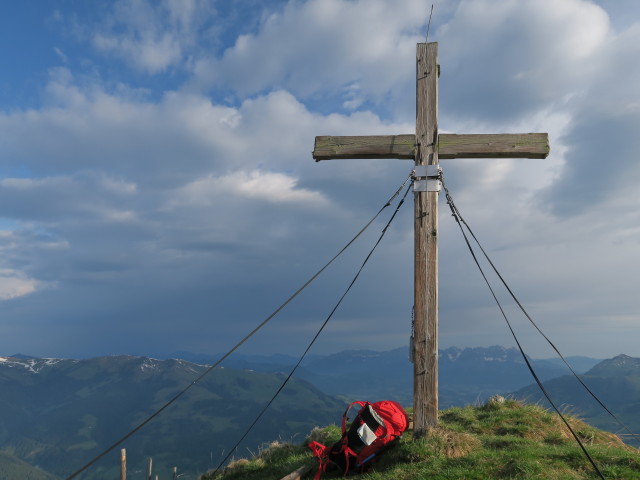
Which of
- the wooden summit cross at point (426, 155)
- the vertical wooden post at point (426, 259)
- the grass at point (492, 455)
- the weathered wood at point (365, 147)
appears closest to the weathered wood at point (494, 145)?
the wooden summit cross at point (426, 155)

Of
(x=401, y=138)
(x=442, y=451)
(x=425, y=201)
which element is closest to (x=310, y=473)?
(x=442, y=451)

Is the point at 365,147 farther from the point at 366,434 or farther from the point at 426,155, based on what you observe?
the point at 366,434

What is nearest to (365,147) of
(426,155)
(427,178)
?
(426,155)

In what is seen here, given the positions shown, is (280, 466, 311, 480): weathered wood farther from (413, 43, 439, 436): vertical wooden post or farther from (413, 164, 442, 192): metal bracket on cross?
(413, 164, 442, 192): metal bracket on cross

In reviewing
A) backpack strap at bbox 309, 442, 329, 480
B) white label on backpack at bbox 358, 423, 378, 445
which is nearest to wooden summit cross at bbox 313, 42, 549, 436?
white label on backpack at bbox 358, 423, 378, 445

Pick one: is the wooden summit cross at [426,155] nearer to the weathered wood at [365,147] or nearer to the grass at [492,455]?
the weathered wood at [365,147]

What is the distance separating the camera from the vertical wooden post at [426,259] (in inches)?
431

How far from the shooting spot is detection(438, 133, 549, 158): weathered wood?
11.7 m

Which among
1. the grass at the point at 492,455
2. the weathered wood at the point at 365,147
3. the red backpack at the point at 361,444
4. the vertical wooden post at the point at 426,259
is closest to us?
the grass at the point at 492,455

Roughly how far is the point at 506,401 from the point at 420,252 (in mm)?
8249

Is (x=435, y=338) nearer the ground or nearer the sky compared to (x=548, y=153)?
nearer the ground

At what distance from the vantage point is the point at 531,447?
10.8m

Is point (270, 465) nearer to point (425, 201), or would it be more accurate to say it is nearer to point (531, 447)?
point (531, 447)

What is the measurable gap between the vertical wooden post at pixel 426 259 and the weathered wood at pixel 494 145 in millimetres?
377
